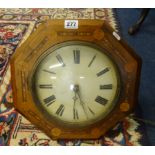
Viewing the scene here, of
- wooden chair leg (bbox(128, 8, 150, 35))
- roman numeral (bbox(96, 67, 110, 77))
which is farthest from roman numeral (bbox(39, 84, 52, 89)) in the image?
wooden chair leg (bbox(128, 8, 150, 35))

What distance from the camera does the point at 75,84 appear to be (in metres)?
0.79

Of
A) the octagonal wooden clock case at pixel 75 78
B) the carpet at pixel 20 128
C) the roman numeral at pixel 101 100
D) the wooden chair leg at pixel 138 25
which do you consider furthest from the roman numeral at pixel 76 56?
the wooden chair leg at pixel 138 25

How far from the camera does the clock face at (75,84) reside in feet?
2.55

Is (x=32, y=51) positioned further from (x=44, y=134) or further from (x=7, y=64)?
(x=7, y=64)

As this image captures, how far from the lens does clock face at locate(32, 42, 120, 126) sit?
78 centimetres

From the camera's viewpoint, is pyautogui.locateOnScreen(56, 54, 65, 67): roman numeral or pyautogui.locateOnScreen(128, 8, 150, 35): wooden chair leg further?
pyautogui.locateOnScreen(128, 8, 150, 35): wooden chair leg

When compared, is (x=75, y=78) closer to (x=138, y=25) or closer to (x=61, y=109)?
(x=61, y=109)

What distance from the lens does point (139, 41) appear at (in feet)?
4.62

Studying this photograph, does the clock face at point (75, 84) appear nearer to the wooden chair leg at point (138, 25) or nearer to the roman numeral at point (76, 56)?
the roman numeral at point (76, 56)

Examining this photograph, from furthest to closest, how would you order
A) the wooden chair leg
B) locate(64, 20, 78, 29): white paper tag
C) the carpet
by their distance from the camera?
the wooden chair leg, the carpet, locate(64, 20, 78, 29): white paper tag

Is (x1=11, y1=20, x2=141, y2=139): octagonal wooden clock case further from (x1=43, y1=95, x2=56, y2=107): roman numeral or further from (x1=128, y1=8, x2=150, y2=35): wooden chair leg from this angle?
(x1=128, y1=8, x2=150, y2=35): wooden chair leg

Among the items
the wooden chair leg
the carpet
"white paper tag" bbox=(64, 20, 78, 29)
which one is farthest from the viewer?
the wooden chair leg

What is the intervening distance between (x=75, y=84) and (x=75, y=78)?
1cm

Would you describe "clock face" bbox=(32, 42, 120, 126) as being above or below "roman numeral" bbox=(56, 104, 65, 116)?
above
